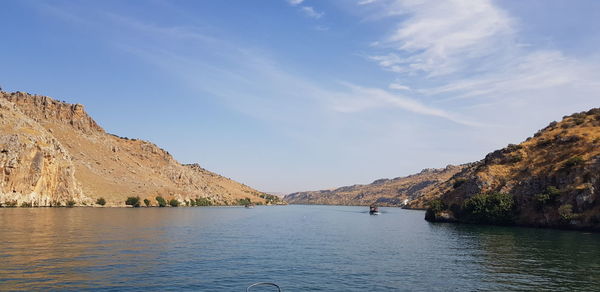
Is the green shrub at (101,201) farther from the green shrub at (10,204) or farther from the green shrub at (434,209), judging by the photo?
the green shrub at (434,209)

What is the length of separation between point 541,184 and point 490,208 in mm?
14009

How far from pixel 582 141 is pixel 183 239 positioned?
10557 centimetres

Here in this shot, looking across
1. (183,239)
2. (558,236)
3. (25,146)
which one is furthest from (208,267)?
(25,146)

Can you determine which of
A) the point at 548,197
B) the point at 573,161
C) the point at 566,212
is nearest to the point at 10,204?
the point at 548,197

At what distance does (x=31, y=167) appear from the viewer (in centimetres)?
15888

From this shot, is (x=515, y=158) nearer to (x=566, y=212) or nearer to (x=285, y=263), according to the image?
(x=566, y=212)

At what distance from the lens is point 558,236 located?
253 ft

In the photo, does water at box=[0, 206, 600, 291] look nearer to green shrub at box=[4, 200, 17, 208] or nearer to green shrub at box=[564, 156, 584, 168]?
green shrub at box=[564, 156, 584, 168]

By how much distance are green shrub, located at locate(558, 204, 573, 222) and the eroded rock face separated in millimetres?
173888

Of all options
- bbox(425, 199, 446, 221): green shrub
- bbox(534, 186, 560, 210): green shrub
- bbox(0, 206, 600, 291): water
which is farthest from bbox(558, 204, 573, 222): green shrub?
bbox(425, 199, 446, 221): green shrub

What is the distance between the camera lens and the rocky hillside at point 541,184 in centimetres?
9175

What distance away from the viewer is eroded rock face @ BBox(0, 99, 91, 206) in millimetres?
150000

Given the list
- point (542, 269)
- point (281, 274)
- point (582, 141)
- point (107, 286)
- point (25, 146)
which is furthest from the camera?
point (25, 146)

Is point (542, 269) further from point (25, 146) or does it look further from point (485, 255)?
point (25, 146)
